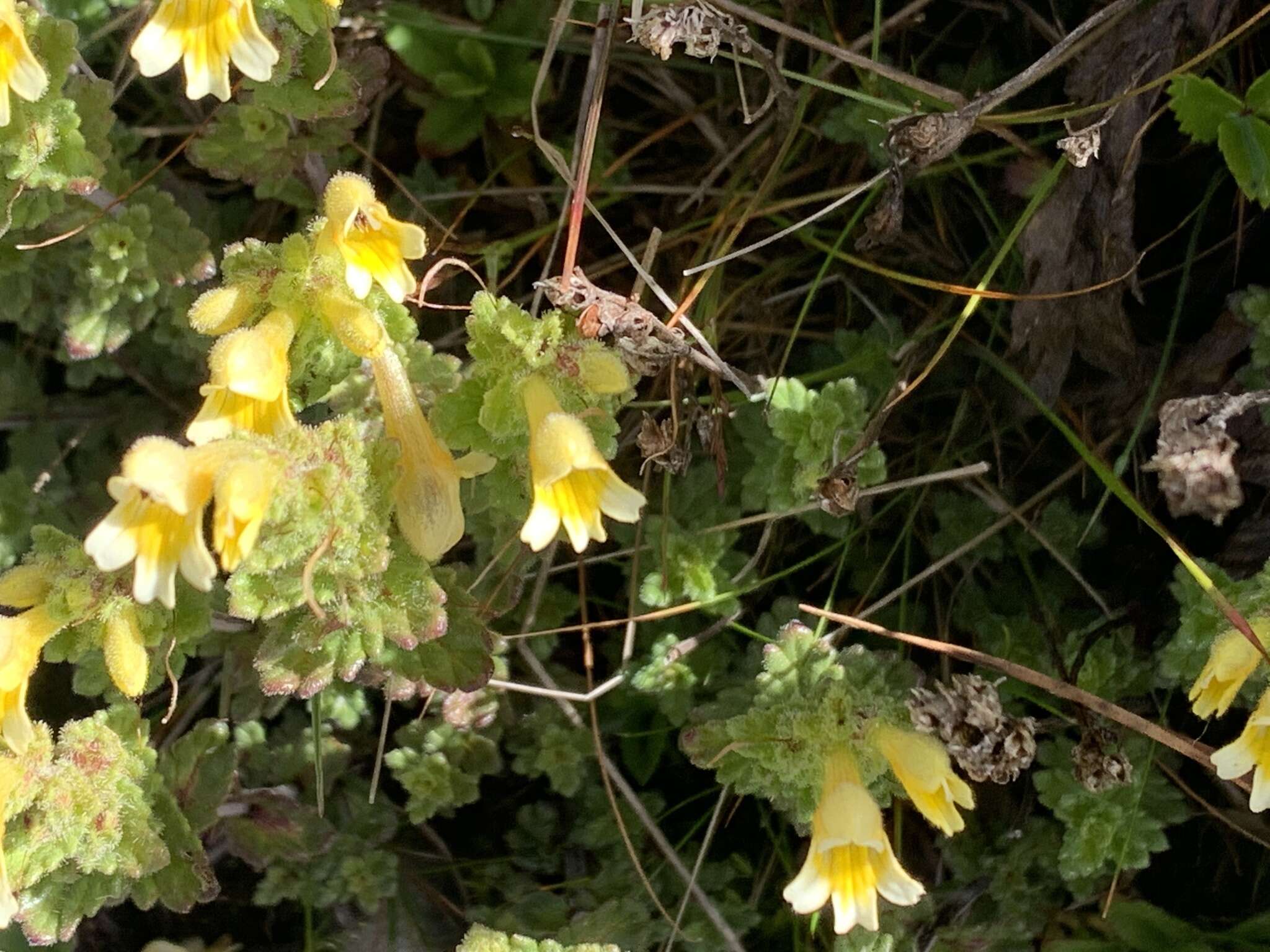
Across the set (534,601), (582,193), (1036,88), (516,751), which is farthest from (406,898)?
(1036,88)

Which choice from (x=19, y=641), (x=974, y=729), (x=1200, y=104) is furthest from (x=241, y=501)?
(x=1200, y=104)

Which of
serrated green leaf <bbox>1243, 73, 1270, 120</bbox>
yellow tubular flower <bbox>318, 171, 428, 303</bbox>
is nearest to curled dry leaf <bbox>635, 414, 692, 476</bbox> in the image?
yellow tubular flower <bbox>318, 171, 428, 303</bbox>

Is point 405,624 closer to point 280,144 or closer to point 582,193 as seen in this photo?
point 582,193

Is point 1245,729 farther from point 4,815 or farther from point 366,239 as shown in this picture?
point 4,815

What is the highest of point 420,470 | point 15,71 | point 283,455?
point 15,71

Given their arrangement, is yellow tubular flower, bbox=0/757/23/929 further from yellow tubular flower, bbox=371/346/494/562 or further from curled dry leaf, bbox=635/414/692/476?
curled dry leaf, bbox=635/414/692/476
